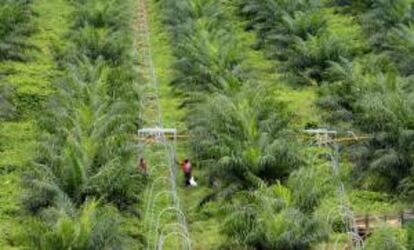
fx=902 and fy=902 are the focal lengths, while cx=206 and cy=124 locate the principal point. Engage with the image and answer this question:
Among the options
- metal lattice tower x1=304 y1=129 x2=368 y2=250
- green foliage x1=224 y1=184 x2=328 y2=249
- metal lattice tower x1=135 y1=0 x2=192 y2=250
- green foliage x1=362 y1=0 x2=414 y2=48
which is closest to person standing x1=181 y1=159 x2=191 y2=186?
metal lattice tower x1=135 y1=0 x2=192 y2=250

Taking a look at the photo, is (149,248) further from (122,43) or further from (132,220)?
(122,43)

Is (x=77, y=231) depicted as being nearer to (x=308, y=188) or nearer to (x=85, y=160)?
(x=85, y=160)

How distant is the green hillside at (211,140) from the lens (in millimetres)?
16250

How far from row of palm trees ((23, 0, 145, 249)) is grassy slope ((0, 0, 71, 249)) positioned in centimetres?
117

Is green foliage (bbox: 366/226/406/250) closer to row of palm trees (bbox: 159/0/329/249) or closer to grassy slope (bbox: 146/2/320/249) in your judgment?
row of palm trees (bbox: 159/0/329/249)

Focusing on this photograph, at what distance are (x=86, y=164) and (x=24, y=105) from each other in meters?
8.35

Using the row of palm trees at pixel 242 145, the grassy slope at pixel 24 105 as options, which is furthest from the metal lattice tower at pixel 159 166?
the grassy slope at pixel 24 105

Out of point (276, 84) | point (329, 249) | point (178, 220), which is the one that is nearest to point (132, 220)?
point (178, 220)

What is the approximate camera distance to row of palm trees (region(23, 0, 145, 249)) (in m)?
15.2

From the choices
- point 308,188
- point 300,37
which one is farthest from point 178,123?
point 308,188

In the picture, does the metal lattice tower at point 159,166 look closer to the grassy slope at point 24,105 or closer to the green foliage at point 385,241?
the grassy slope at point 24,105

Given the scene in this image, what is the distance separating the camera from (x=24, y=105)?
25.4 metres

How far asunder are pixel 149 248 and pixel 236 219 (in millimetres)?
2062

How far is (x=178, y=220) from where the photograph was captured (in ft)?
59.9
